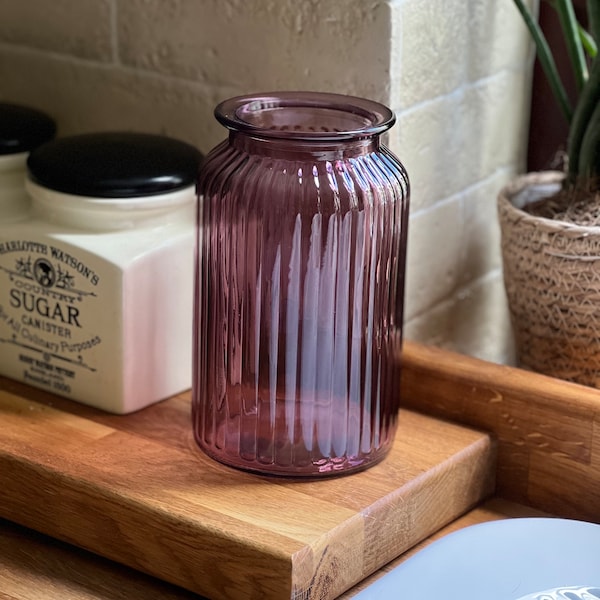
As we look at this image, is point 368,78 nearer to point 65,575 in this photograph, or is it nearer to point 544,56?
point 544,56

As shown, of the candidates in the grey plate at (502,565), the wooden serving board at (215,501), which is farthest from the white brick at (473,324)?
the grey plate at (502,565)

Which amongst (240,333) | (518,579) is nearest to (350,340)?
(240,333)

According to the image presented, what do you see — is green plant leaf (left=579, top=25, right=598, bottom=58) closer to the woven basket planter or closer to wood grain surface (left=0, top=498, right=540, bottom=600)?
the woven basket planter

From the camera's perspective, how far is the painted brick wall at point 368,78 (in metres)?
0.83

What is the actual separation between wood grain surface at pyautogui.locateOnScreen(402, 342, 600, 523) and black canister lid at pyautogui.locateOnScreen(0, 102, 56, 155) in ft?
1.04

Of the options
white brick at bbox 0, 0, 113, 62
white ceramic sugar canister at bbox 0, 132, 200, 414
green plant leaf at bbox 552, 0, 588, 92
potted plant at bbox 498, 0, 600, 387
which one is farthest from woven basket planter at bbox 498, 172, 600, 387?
white brick at bbox 0, 0, 113, 62

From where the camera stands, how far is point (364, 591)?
2.15ft

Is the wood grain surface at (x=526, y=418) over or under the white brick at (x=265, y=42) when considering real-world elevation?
under

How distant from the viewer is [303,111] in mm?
770

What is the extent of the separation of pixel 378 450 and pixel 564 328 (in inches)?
6.5

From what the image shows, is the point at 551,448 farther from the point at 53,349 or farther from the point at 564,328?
the point at 53,349

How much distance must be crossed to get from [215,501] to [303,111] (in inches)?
10.1

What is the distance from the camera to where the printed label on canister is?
80cm

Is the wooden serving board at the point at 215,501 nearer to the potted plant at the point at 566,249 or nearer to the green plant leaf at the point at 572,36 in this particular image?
the potted plant at the point at 566,249
